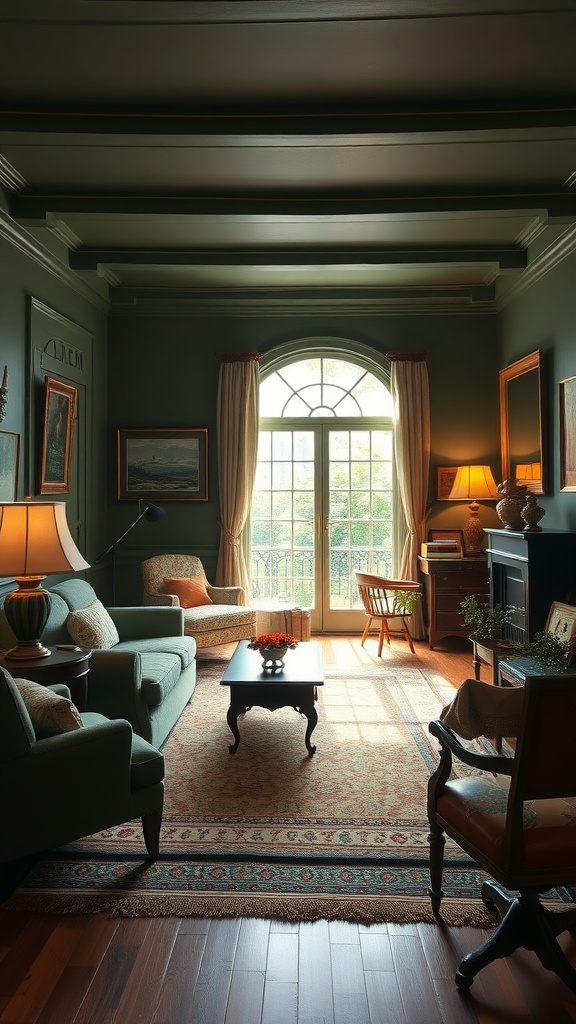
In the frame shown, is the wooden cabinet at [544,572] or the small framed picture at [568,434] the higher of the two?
the small framed picture at [568,434]

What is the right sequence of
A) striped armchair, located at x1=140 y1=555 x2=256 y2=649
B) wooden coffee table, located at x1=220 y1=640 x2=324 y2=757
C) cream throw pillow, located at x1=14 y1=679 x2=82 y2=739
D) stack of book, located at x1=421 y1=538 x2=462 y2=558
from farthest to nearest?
stack of book, located at x1=421 y1=538 x2=462 y2=558 → striped armchair, located at x1=140 y1=555 x2=256 y2=649 → wooden coffee table, located at x1=220 y1=640 x2=324 y2=757 → cream throw pillow, located at x1=14 y1=679 x2=82 y2=739

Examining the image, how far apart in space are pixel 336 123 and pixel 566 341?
2594 mm

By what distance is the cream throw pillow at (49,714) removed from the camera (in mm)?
2898

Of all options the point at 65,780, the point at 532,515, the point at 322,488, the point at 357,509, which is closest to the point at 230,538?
the point at 322,488

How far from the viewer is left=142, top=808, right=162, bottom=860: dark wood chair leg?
3.06 m

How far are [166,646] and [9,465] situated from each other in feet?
5.69

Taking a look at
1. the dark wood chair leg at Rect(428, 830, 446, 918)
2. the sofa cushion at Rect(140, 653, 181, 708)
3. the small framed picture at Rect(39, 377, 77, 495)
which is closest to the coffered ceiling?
the small framed picture at Rect(39, 377, 77, 495)

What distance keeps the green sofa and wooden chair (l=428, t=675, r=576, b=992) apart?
2225 mm

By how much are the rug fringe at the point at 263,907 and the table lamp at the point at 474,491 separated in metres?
4.74

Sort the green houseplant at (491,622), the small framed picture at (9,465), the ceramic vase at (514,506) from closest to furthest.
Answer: the small framed picture at (9,465) → the green houseplant at (491,622) → the ceramic vase at (514,506)

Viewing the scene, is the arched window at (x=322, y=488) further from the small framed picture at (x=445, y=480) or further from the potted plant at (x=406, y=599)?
the potted plant at (x=406, y=599)

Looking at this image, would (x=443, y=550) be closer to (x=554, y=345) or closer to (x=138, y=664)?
(x=554, y=345)

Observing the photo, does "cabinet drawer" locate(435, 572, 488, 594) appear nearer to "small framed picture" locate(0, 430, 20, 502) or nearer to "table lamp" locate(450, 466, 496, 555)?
"table lamp" locate(450, 466, 496, 555)

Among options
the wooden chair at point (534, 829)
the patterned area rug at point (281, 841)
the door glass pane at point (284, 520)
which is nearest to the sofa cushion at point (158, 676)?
the patterned area rug at point (281, 841)
